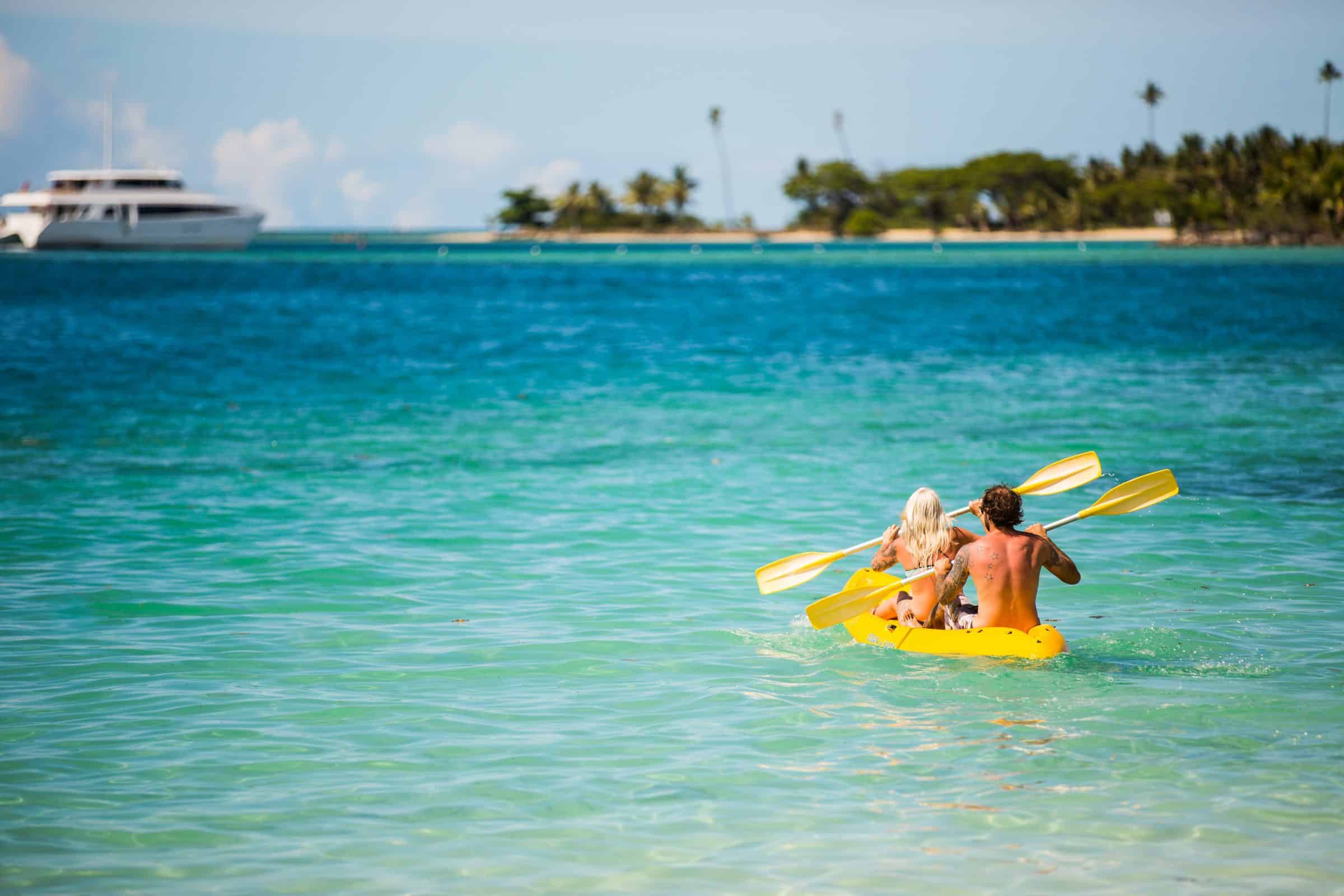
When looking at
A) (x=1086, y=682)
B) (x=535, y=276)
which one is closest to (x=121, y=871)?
(x=1086, y=682)

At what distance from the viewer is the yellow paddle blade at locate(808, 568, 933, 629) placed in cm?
900

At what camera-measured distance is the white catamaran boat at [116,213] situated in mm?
120438

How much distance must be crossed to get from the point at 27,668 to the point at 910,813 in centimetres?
597

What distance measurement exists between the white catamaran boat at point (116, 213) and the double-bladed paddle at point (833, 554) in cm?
12255

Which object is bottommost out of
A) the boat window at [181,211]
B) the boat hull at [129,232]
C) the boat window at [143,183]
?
the boat hull at [129,232]

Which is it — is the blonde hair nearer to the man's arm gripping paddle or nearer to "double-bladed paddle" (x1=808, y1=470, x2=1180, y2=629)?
"double-bladed paddle" (x1=808, y1=470, x2=1180, y2=629)

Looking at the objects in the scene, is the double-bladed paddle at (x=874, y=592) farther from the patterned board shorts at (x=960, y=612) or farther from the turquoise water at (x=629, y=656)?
the turquoise water at (x=629, y=656)

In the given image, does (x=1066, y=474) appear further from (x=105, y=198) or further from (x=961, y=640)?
→ (x=105, y=198)

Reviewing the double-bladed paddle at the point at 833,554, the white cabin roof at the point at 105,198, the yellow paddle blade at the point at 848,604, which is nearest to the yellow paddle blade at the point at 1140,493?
the double-bladed paddle at the point at 833,554

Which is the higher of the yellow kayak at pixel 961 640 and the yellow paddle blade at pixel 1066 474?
the yellow paddle blade at pixel 1066 474

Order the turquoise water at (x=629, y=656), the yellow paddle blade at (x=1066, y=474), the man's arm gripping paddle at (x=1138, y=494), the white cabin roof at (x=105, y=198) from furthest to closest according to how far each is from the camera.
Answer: the white cabin roof at (x=105, y=198), the yellow paddle blade at (x=1066, y=474), the man's arm gripping paddle at (x=1138, y=494), the turquoise water at (x=629, y=656)

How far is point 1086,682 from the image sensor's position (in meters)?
8.23

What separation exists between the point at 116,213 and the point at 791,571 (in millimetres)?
125434

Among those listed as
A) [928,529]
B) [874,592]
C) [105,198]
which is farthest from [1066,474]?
[105,198]
